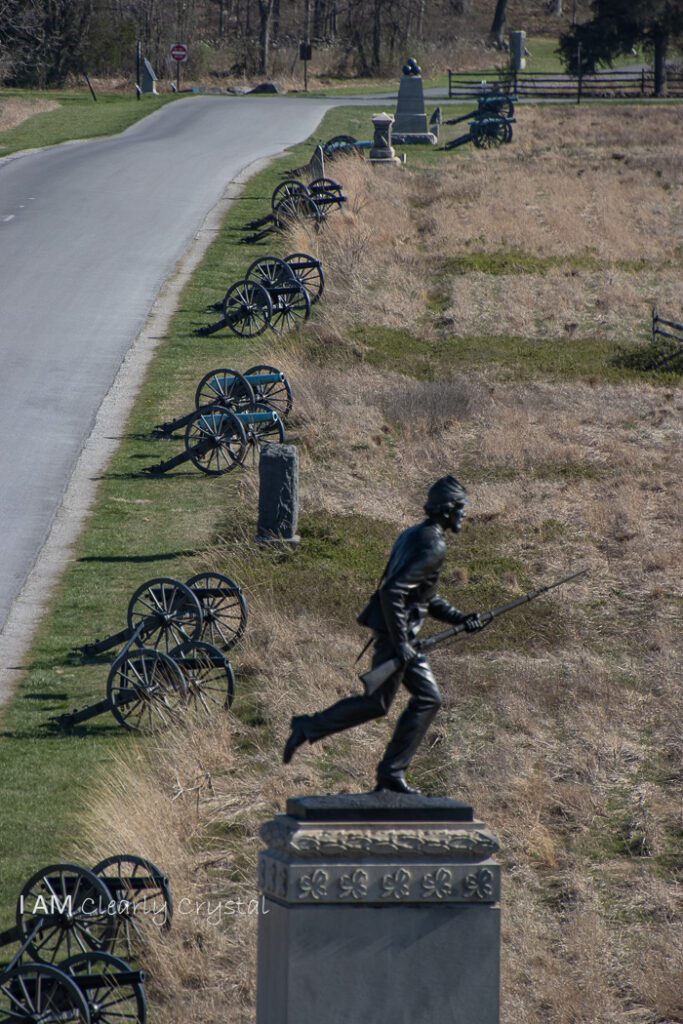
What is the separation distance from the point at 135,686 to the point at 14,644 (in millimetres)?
2262

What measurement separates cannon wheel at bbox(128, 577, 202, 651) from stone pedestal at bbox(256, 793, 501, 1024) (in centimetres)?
621

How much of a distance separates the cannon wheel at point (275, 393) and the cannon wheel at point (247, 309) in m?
3.55

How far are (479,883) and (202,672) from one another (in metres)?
6.20

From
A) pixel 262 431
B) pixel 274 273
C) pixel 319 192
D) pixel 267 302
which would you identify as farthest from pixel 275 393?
pixel 319 192

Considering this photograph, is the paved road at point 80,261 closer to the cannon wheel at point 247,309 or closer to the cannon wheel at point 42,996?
the cannon wheel at point 247,309

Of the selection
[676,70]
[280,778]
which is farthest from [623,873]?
[676,70]

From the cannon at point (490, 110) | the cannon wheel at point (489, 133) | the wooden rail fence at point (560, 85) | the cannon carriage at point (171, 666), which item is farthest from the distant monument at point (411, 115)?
the cannon carriage at point (171, 666)

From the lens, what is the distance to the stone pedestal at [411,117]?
149ft

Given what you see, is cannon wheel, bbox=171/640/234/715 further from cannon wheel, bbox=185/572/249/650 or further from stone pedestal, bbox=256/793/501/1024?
stone pedestal, bbox=256/793/501/1024

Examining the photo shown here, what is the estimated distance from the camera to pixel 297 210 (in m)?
31.2

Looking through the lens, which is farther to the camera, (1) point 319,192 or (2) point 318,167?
(2) point 318,167

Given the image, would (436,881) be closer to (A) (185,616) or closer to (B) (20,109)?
(A) (185,616)

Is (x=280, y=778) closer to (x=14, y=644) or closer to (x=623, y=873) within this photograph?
(x=623, y=873)

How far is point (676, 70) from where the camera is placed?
66.0 metres
